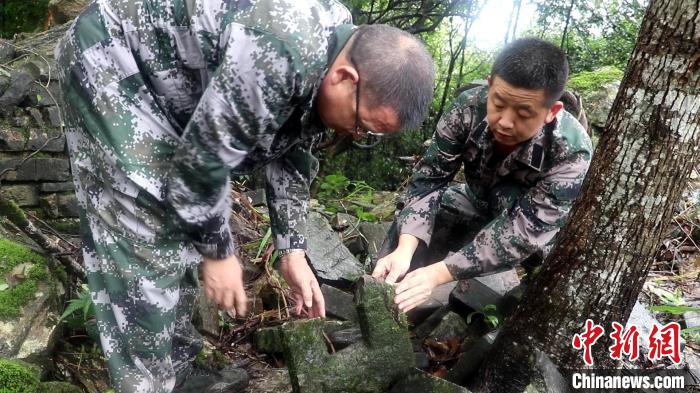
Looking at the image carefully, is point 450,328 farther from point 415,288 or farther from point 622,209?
point 622,209

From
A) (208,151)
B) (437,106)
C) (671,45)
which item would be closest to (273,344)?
(208,151)

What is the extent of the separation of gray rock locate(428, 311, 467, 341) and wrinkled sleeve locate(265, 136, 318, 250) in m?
0.95

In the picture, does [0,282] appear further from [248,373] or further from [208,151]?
[208,151]

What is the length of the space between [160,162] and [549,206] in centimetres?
171

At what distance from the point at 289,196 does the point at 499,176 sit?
4.06ft

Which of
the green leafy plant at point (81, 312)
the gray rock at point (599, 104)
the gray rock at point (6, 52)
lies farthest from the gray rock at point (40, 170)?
the gray rock at point (599, 104)

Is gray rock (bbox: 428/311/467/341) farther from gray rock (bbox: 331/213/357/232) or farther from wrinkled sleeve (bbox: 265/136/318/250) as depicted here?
gray rock (bbox: 331/213/357/232)

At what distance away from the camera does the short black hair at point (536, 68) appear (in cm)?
241

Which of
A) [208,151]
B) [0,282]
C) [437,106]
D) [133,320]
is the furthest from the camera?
[437,106]

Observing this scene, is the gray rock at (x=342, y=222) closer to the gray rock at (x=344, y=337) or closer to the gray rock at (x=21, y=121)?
the gray rock at (x=344, y=337)

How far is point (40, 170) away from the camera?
376 cm

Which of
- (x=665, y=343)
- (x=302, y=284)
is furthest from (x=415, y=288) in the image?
(x=665, y=343)

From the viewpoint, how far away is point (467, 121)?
297cm

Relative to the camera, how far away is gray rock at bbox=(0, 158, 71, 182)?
12.0 ft
